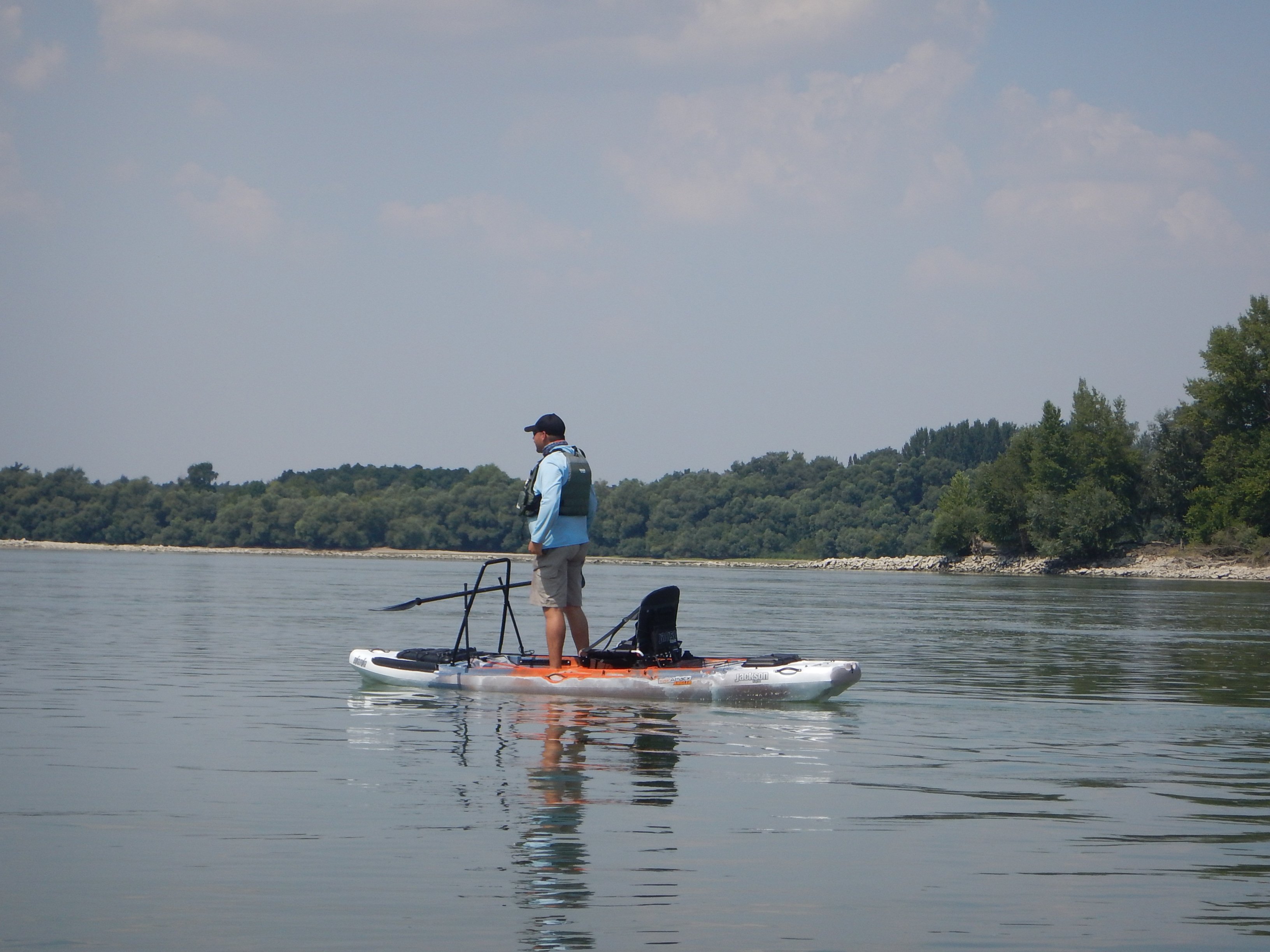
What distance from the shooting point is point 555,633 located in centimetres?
1128

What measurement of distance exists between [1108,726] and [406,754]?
539 cm

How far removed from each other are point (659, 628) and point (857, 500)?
148684mm

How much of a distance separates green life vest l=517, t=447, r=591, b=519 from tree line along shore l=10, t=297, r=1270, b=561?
165ft

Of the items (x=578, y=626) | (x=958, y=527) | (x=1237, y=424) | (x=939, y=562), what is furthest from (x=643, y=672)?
(x=939, y=562)

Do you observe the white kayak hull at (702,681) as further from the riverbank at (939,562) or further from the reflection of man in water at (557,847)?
the riverbank at (939,562)

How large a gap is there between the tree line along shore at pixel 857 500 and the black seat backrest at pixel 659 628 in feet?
164

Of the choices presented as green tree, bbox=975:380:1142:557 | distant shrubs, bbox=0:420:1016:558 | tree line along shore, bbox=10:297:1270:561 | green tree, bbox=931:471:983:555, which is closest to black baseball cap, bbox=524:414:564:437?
tree line along shore, bbox=10:297:1270:561

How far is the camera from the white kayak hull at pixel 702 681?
36.1 ft

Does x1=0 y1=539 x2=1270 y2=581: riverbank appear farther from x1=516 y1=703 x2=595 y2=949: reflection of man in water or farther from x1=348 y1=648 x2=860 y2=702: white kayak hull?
x1=516 y1=703 x2=595 y2=949: reflection of man in water

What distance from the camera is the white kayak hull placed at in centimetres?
1099

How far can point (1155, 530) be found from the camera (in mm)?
100312

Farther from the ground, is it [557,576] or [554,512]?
[554,512]

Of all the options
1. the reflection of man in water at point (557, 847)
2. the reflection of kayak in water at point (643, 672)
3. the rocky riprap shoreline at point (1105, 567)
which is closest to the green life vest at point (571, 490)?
the reflection of kayak in water at point (643, 672)

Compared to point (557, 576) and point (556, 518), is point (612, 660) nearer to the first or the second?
point (557, 576)
